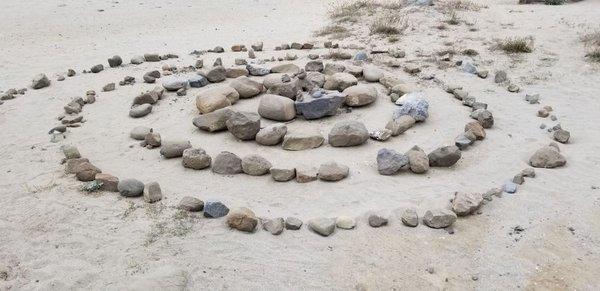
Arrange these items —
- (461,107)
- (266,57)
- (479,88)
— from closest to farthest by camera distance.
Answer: (461,107), (479,88), (266,57)

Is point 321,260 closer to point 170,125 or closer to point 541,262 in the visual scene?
point 541,262

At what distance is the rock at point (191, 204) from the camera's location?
17.7 feet

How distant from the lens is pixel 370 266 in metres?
4.60

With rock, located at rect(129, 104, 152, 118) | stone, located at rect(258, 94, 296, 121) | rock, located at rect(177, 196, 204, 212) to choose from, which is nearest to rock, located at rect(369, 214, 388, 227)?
rock, located at rect(177, 196, 204, 212)

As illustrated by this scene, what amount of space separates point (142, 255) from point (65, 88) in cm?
601

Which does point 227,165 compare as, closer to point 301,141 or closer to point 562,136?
point 301,141

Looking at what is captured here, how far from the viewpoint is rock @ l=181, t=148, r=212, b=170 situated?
20.9 feet

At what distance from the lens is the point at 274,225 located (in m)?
5.09

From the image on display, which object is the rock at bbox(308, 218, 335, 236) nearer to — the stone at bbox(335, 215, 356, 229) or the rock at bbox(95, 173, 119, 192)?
the stone at bbox(335, 215, 356, 229)

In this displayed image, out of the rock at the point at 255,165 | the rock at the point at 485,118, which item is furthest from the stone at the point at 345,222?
the rock at the point at 485,118

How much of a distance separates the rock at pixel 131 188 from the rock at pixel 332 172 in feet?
6.78

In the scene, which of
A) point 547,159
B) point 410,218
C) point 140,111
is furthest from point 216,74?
point 547,159

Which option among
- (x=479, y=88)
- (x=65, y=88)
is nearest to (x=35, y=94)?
(x=65, y=88)

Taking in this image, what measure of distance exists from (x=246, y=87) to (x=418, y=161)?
3.58 m
